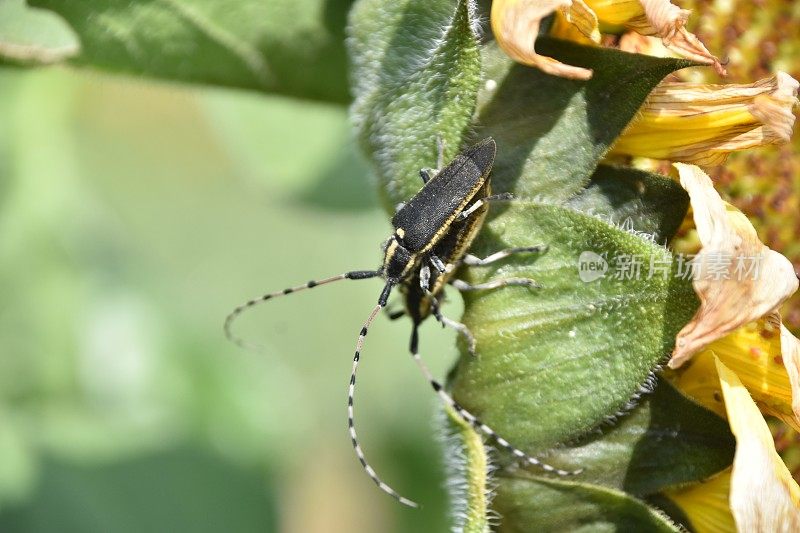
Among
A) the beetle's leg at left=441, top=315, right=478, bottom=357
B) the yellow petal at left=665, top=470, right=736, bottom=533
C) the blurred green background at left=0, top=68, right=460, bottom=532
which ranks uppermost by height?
the beetle's leg at left=441, top=315, right=478, bottom=357

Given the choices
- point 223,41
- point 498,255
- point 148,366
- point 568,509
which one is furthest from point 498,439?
point 148,366

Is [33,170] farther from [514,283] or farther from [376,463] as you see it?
[514,283]

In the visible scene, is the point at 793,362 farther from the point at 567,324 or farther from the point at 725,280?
the point at 567,324

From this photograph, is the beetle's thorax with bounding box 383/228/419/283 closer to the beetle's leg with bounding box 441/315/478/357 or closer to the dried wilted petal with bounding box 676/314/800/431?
the beetle's leg with bounding box 441/315/478/357

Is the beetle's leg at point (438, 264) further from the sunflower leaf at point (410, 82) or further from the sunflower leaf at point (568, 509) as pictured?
the sunflower leaf at point (568, 509)

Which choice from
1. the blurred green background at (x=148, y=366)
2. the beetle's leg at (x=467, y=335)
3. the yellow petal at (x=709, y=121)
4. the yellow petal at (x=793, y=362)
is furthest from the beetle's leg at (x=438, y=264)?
the blurred green background at (x=148, y=366)

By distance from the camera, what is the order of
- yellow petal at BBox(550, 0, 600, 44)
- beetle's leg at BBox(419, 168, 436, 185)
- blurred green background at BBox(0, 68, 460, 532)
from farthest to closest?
blurred green background at BBox(0, 68, 460, 532) < beetle's leg at BBox(419, 168, 436, 185) < yellow petal at BBox(550, 0, 600, 44)

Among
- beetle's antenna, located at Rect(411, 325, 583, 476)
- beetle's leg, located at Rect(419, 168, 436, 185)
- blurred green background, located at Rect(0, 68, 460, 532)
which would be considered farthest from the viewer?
blurred green background, located at Rect(0, 68, 460, 532)

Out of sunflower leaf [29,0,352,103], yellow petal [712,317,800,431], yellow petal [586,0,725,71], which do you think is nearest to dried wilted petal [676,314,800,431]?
yellow petal [712,317,800,431]
